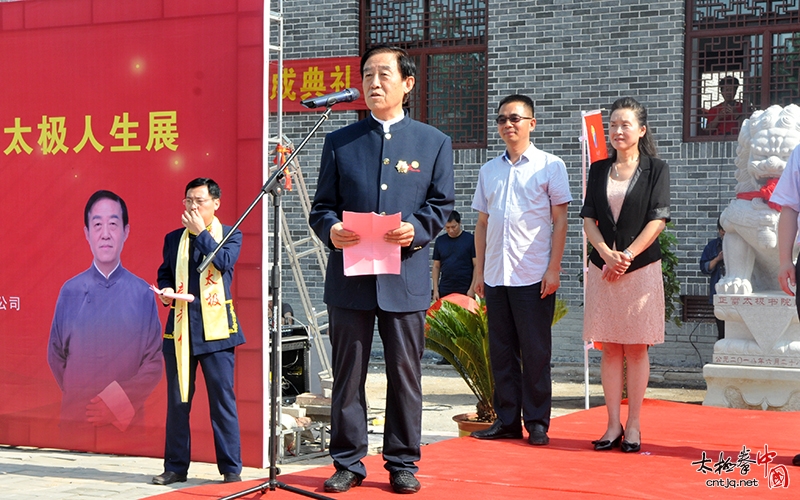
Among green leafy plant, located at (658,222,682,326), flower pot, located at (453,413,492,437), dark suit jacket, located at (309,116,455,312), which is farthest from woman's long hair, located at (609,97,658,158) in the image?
green leafy plant, located at (658,222,682,326)

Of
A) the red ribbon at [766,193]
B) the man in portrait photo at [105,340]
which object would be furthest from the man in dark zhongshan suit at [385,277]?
the red ribbon at [766,193]

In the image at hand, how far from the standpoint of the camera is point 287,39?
38.9 ft

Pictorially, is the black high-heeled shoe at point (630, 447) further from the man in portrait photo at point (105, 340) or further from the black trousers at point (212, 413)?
the man in portrait photo at point (105, 340)

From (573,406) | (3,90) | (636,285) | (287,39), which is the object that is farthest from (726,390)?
(287,39)

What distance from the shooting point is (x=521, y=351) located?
4.86 metres

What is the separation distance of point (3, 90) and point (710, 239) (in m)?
6.74

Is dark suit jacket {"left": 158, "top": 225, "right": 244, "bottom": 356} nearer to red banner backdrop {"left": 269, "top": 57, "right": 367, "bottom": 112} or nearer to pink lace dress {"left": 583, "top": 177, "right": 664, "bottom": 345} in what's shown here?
pink lace dress {"left": 583, "top": 177, "right": 664, "bottom": 345}

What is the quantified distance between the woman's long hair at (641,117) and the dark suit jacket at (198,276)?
75.3 inches

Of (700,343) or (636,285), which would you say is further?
(700,343)

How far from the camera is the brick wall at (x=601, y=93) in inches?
395

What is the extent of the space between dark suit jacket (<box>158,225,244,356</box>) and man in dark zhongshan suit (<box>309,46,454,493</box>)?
124 cm

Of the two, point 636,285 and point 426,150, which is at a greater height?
point 426,150

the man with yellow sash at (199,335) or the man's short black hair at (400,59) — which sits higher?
the man's short black hair at (400,59)

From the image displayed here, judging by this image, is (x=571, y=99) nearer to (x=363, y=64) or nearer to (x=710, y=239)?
(x=710, y=239)
